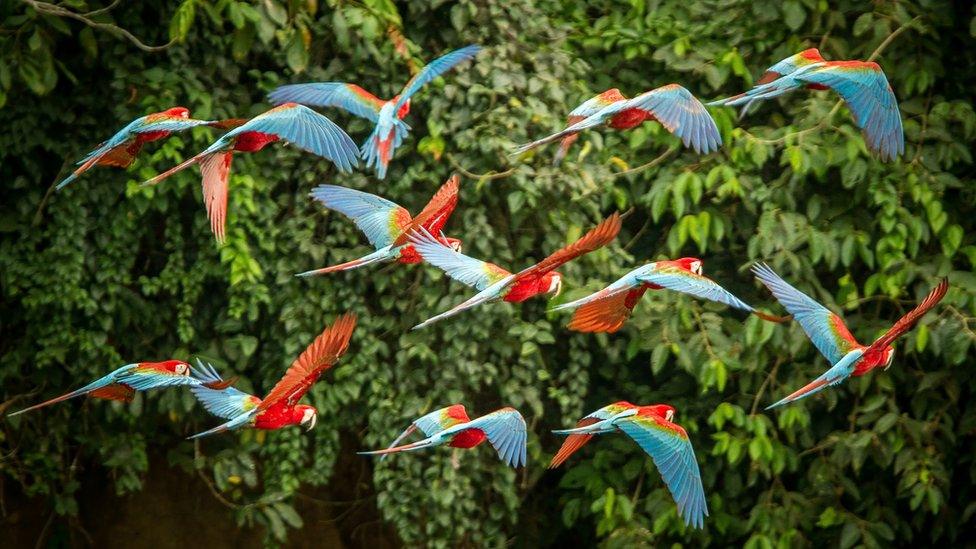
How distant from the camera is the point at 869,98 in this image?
139 inches

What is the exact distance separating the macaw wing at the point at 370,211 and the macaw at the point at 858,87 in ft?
2.95

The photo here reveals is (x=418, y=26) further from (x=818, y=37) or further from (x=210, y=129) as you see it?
(x=818, y=37)

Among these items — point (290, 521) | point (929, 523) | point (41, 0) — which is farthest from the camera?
point (929, 523)

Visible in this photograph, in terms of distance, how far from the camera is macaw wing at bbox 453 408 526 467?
138 inches

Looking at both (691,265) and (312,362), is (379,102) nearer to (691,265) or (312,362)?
(312,362)

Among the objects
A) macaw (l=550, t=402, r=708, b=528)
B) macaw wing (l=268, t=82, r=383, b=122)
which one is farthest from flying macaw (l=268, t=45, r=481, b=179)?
macaw (l=550, t=402, r=708, b=528)

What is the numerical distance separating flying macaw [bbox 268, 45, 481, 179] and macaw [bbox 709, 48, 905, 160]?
68 cm

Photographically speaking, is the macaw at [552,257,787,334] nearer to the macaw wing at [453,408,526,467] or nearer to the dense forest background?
the macaw wing at [453,408,526,467]

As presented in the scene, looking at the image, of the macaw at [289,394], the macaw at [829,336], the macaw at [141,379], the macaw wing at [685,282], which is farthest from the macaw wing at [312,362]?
the macaw at [829,336]

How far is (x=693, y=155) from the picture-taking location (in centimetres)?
518

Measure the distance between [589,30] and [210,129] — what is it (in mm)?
1443

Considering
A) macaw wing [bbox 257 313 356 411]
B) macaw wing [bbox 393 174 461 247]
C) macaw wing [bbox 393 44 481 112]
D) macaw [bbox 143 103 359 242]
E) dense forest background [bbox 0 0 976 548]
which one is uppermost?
macaw wing [bbox 393 44 481 112]

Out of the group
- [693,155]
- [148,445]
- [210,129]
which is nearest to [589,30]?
[693,155]

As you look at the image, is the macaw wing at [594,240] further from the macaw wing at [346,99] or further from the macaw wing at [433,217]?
the macaw wing at [346,99]
